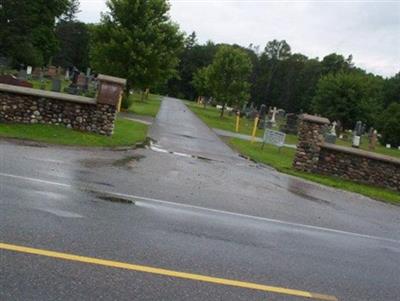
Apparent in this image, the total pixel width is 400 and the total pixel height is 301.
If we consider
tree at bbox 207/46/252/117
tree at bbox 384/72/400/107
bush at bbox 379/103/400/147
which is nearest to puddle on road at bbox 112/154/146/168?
tree at bbox 207/46/252/117

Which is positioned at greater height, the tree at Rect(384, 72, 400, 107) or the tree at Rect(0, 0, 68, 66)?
the tree at Rect(384, 72, 400, 107)

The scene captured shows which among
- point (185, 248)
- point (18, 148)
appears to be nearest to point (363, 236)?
point (185, 248)

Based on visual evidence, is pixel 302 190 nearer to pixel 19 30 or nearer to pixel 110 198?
pixel 110 198

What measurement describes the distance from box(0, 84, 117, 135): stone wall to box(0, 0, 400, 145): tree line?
48.0ft

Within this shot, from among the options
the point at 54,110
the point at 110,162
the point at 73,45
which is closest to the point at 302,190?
the point at 110,162

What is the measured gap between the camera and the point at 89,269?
211 inches

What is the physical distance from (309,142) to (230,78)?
31.3 m

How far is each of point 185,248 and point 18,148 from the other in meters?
8.13

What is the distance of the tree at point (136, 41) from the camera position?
108 ft

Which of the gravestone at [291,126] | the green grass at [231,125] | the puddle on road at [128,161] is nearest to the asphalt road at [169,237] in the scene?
the puddle on road at [128,161]

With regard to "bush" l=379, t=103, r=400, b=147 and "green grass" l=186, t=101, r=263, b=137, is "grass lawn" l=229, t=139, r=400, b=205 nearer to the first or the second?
"green grass" l=186, t=101, r=263, b=137

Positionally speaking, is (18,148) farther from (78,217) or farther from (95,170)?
Result: (78,217)

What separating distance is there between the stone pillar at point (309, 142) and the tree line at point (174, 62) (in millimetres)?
15297

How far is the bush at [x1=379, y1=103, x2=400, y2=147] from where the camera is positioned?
221 feet
